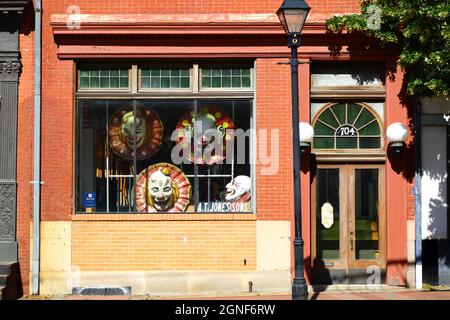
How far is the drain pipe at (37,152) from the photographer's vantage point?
13.4 metres

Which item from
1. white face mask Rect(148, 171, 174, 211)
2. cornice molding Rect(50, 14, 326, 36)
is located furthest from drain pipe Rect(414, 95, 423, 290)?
white face mask Rect(148, 171, 174, 211)

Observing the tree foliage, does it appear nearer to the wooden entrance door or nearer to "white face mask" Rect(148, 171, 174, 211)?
the wooden entrance door

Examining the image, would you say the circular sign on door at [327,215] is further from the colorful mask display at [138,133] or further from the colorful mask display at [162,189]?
the colorful mask display at [138,133]

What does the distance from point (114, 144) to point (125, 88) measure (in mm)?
1059

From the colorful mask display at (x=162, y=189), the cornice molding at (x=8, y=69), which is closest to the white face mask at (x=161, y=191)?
the colorful mask display at (x=162, y=189)

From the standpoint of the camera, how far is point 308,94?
45.0ft

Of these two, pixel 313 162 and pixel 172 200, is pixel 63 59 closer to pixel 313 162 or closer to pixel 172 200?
pixel 172 200

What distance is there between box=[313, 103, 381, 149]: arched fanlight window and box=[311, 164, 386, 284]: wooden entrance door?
17.1 inches

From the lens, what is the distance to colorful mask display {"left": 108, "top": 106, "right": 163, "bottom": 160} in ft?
45.4

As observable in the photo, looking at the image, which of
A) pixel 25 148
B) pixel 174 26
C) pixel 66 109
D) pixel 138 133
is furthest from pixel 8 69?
pixel 174 26

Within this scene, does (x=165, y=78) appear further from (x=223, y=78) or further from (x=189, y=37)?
(x=223, y=78)

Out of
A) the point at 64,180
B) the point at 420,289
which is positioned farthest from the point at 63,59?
the point at 420,289

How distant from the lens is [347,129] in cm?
1402

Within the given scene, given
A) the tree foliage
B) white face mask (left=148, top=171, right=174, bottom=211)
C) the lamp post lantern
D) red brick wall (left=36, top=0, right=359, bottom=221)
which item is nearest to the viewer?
the lamp post lantern
